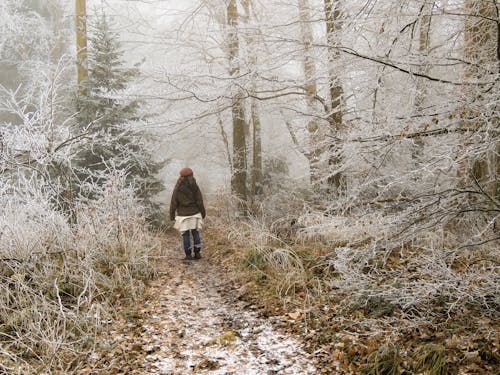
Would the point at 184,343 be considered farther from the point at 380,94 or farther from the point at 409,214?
the point at 380,94

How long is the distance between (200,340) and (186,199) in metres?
3.48

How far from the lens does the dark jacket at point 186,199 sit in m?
7.06

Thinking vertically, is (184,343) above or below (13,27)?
below

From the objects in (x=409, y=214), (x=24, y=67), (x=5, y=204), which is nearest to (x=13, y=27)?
(x=24, y=67)

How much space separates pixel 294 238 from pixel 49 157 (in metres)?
3.97

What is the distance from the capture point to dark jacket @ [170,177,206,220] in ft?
23.2

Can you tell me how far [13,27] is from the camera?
15328 mm

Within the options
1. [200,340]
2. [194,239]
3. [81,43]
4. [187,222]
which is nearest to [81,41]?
[81,43]

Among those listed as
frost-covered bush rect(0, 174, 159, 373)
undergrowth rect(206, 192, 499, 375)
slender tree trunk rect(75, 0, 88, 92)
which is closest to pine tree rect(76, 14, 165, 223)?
slender tree trunk rect(75, 0, 88, 92)

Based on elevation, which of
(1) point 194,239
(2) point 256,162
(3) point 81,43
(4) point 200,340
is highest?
(3) point 81,43

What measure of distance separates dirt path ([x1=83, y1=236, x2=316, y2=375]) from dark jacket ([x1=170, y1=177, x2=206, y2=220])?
197cm

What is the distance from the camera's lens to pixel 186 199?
706 centimetres

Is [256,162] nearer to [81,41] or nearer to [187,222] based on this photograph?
[187,222]

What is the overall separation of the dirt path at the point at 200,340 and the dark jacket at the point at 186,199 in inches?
77.7
